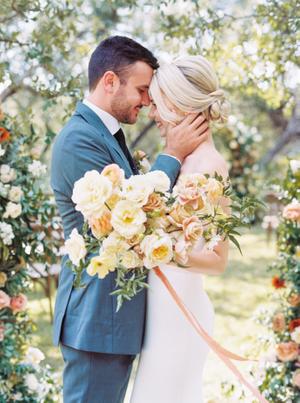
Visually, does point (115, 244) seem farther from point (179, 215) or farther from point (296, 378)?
point (296, 378)

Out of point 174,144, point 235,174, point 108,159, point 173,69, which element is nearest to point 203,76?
point 173,69

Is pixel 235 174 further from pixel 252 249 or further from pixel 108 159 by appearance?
pixel 108 159

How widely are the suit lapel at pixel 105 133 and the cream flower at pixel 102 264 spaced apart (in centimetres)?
67

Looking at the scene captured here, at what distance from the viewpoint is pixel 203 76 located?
8.59 ft

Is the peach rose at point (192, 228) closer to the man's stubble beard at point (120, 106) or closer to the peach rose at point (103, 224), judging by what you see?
the peach rose at point (103, 224)

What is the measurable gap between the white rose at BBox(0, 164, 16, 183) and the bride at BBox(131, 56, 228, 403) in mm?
1142

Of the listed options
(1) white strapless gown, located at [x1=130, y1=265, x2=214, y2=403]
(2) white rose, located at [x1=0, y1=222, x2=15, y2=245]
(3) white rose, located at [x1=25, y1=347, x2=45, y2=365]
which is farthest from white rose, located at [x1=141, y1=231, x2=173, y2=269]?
(3) white rose, located at [x1=25, y1=347, x2=45, y2=365]

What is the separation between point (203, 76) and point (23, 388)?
7.19 feet

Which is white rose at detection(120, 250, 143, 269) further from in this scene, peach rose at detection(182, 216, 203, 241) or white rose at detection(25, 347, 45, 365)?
white rose at detection(25, 347, 45, 365)

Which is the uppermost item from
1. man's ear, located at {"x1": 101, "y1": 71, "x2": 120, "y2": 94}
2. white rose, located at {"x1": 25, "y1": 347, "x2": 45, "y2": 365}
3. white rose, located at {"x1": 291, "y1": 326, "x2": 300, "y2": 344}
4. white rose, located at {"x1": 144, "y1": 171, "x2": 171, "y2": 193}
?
man's ear, located at {"x1": 101, "y1": 71, "x2": 120, "y2": 94}

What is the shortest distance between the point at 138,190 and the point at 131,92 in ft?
2.92

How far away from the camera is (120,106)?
8.80 feet

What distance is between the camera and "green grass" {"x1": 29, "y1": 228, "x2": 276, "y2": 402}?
530 centimetres

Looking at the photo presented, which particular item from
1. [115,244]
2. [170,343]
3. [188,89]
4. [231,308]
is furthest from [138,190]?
[231,308]
